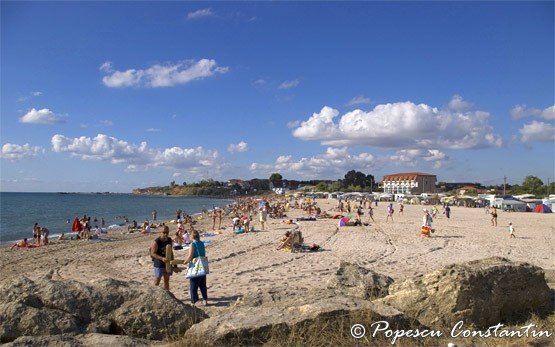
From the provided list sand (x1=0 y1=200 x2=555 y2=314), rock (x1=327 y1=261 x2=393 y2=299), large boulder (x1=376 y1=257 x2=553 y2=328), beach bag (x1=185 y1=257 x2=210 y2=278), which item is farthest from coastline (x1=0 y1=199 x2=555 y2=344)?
large boulder (x1=376 y1=257 x2=553 y2=328)

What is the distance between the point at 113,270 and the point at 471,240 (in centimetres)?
1475

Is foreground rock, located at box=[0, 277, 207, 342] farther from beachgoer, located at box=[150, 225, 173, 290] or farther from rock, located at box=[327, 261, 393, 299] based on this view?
beachgoer, located at box=[150, 225, 173, 290]

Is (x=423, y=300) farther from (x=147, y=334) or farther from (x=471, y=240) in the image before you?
(x=471, y=240)

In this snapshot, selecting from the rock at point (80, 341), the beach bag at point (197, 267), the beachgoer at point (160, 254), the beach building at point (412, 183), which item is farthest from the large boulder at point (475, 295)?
the beach building at point (412, 183)

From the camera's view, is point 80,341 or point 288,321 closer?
point 80,341

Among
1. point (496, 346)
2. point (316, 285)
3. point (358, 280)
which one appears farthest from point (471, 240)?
point (496, 346)

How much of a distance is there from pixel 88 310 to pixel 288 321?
2.27 m

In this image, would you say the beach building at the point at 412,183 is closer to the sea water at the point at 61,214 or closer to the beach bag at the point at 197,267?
the sea water at the point at 61,214

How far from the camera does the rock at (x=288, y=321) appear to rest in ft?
13.6

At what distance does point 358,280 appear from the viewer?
6539 millimetres

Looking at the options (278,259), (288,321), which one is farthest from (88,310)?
(278,259)

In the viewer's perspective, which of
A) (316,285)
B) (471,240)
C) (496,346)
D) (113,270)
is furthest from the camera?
(471,240)

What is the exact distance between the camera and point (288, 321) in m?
4.29

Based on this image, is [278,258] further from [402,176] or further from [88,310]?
[402,176]
